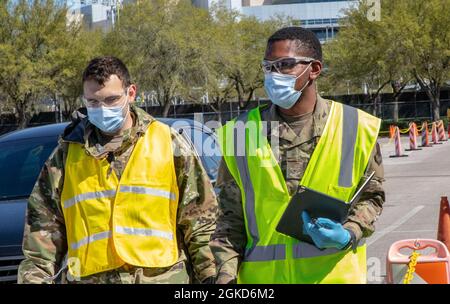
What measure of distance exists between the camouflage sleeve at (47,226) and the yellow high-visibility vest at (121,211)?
0.07m

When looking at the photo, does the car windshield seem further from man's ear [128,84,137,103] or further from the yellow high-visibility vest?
the yellow high-visibility vest

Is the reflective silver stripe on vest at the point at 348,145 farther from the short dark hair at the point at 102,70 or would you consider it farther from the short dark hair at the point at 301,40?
the short dark hair at the point at 102,70

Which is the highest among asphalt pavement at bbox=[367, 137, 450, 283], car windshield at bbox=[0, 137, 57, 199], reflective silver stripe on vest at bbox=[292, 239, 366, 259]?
reflective silver stripe on vest at bbox=[292, 239, 366, 259]

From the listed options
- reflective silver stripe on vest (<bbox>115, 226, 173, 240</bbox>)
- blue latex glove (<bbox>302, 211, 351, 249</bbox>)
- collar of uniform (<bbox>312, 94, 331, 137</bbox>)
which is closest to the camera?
blue latex glove (<bbox>302, 211, 351, 249</bbox>)

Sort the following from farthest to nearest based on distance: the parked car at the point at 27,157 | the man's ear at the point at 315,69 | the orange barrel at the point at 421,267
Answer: the parked car at the point at 27,157 < the orange barrel at the point at 421,267 < the man's ear at the point at 315,69

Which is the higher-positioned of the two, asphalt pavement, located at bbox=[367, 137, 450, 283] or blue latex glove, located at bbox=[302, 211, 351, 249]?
blue latex glove, located at bbox=[302, 211, 351, 249]

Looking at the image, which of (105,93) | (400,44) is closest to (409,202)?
(105,93)

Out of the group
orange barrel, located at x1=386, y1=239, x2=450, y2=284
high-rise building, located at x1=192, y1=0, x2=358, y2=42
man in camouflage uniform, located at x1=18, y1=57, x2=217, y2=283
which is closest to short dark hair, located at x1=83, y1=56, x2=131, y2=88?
man in camouflage uniform, located at x1=18, y1=57, x2=217, y2=283

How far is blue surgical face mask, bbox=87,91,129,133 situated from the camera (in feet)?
13.5

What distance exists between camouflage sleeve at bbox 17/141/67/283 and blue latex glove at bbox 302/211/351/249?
128 cm

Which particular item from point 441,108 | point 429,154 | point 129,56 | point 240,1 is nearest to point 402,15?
point 441,108

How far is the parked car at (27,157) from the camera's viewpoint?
7316mm

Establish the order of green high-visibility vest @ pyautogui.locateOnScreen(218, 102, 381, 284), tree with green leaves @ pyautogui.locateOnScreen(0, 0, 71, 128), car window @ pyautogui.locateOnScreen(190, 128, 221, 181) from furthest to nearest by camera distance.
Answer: tree with green leaves @ pyautogui.locateOnScreen(0, 0, 71, 128) < car window @ pyautogui.locateOnScreen(190, 128, 221, 181) < green high-visibility vest @ pyautogui.locateOnScreen(218, 102, 381, 284)

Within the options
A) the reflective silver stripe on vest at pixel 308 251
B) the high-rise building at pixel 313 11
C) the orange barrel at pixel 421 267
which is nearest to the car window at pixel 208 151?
the orange barrel at pixel 421 267
